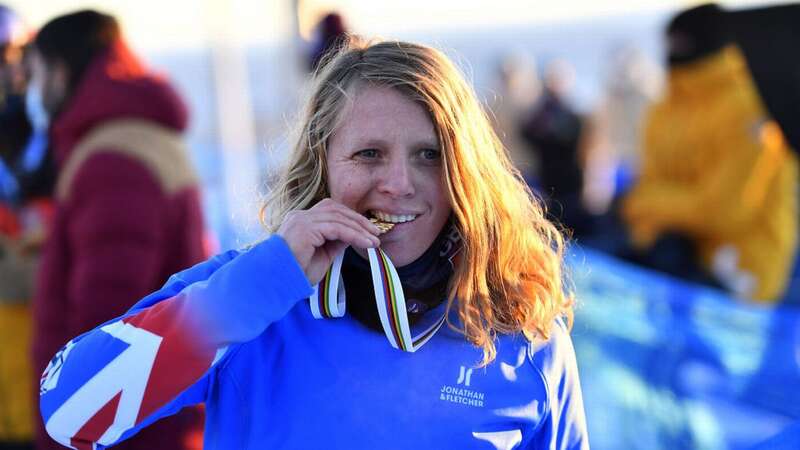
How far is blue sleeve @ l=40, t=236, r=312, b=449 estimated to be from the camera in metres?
1.63

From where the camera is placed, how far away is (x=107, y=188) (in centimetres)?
322

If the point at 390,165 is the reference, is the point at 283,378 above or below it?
below

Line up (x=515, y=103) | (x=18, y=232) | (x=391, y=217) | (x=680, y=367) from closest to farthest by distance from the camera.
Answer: (x=391, y=217), (x=18, y=232), (x=680, y=367), (x=515, y=103)

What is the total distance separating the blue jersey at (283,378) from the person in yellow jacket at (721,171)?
13.1 feet

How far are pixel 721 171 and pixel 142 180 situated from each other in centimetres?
349

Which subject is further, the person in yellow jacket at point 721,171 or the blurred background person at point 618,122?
the blurred background person at point 618,122

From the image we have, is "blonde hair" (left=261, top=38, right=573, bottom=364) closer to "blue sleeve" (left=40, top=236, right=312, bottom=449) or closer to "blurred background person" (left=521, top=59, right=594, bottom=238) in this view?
"blue sleeve" (left=40, top=236, right=312, bottom=449)

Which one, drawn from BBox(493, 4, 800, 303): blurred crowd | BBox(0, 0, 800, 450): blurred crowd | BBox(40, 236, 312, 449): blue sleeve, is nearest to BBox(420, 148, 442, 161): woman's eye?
BBox(40, 236, 312, 449): blue sleeve

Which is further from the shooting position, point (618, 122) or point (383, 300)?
point (618, 122)

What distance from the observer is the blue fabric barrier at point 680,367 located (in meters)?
3.96

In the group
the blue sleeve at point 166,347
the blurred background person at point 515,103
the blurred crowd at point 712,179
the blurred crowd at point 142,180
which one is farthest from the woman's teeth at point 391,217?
the blurred background person at point 515,103

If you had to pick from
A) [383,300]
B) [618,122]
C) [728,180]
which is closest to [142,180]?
[383,300]

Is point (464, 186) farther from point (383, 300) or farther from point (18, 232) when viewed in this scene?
point (18, 232)

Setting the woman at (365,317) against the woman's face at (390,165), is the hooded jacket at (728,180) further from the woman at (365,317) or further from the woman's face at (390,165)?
the woman's face at (390,165)
